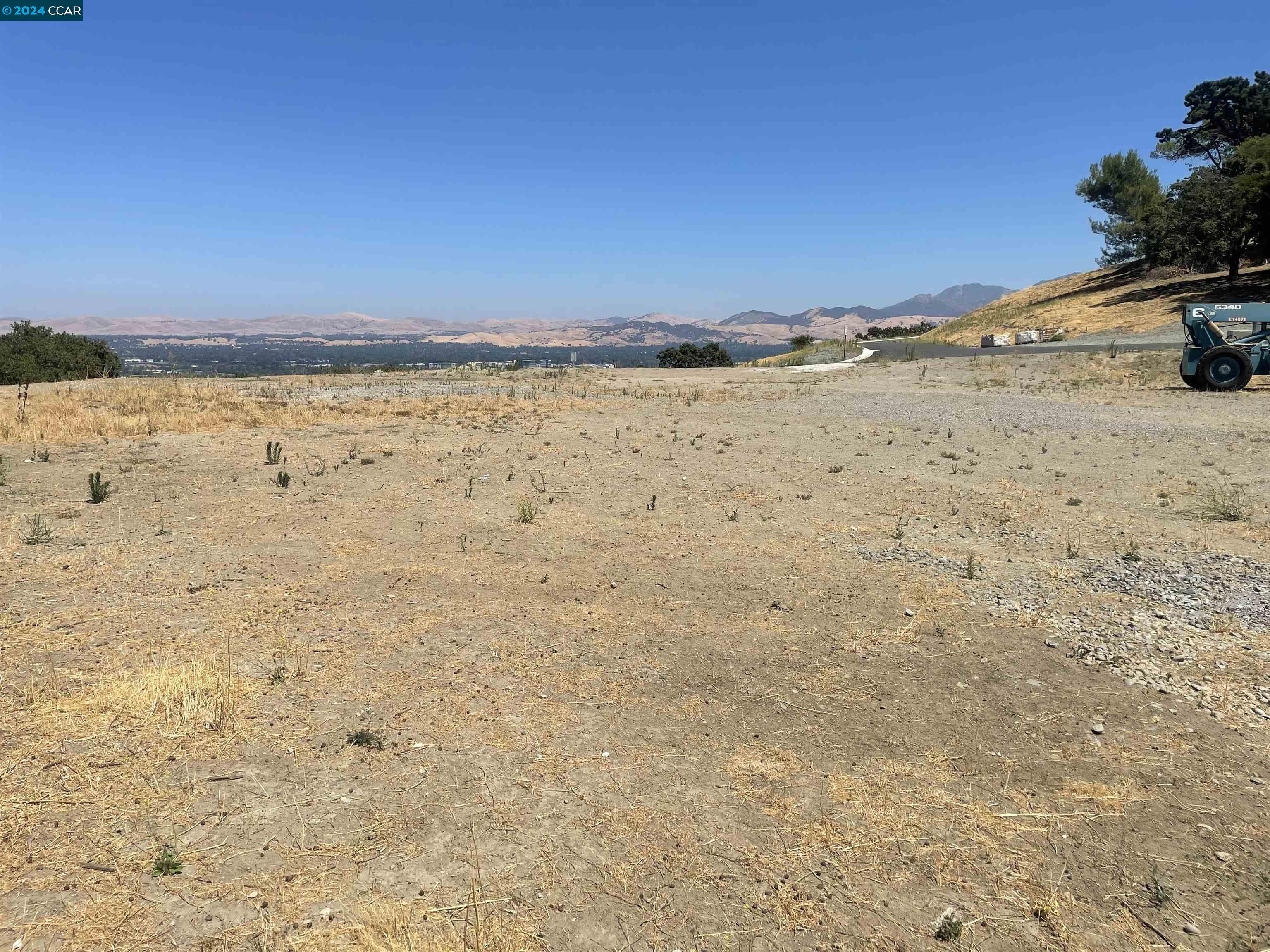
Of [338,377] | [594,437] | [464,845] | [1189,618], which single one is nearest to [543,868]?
[464,845]

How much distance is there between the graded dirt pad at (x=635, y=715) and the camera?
11.0 ft

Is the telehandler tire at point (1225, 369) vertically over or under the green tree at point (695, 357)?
under

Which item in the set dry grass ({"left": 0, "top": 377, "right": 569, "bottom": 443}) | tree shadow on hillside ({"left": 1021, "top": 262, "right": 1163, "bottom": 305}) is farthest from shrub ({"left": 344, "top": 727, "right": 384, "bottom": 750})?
tree shadow on hillside ({"left": 1021, "top": 262, "right": 1163, "bottom": 305})

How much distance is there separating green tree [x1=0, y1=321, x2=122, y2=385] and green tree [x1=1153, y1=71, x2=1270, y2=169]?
273 feet

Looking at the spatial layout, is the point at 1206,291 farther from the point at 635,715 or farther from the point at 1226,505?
the point at 635,715

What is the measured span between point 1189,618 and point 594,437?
12.2m

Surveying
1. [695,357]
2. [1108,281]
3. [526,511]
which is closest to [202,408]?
[526,511]

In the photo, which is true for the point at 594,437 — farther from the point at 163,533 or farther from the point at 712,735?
the point at 712,735

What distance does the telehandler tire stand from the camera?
68.9 ft

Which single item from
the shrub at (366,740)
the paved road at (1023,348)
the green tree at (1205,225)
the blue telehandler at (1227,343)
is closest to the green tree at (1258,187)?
the green tree at (1205,225)

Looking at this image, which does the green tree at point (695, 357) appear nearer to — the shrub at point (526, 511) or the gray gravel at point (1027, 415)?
the gray gravel at point (1027, 415)

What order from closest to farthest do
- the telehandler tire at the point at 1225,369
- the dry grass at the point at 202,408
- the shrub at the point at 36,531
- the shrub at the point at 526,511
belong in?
1. the shrub at the point at 36,531
2. the shrub at the point at 526,511
3. the dry grass at the point at 202,408
4. the telehandler tire at the point at 1225,369

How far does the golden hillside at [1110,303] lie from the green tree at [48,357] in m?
52.9

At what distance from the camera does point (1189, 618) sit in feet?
21.4
